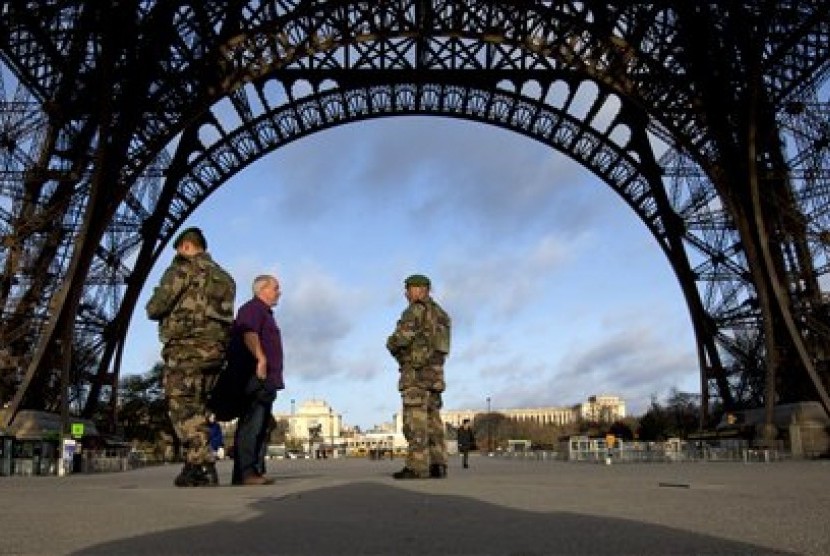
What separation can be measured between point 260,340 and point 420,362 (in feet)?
7.33

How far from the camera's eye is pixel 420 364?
1059 centimetres

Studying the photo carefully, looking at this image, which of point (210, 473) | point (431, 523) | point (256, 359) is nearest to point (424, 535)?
point (431, 523)

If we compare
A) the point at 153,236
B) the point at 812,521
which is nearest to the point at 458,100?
the point at 153,236

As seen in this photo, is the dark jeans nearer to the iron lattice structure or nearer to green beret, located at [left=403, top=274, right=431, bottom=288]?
green beret, located at [left=403, top=274, right=431, bottom=288]

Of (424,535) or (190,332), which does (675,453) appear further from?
(424,535)

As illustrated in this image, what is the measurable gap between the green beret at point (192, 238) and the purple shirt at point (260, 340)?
2.50 ft

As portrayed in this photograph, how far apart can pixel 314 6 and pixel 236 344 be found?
22873mm

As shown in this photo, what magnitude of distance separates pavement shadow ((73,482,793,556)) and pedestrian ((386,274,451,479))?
176 inches

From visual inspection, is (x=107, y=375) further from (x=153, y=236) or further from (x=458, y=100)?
(x=458, y=100)

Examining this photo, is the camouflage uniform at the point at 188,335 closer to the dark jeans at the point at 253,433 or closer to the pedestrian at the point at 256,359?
the pedestrian at the point at 256,359

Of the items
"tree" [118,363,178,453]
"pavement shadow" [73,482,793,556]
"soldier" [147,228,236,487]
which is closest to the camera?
"pavement shadow" [73,482,793,556]

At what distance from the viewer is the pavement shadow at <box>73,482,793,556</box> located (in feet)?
12.3

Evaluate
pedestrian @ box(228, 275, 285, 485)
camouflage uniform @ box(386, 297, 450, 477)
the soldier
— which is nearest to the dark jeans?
pedestrian @ box(228, 275, 285, 485)

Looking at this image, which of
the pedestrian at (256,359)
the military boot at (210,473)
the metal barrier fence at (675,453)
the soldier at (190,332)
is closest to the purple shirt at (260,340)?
the pedestrian at (256,359)
